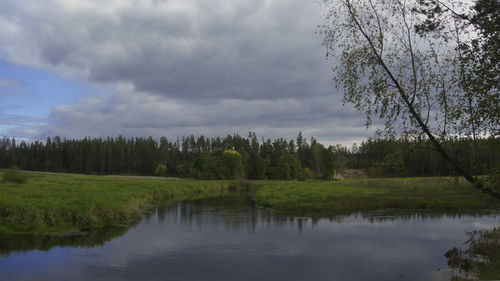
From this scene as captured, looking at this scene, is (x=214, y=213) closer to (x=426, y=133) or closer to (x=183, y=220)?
(x=183, y=220)

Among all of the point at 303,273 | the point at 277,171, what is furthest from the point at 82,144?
the point at 303,273

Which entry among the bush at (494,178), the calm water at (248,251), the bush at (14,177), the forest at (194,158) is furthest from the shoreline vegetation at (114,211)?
the forest at (194,158)

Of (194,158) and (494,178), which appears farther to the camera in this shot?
(194,158)

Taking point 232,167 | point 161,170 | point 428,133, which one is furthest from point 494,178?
point 161,170

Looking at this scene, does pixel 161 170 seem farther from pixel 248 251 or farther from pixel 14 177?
pixel 248 251

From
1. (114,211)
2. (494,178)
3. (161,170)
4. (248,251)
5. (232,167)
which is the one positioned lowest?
(248,251)

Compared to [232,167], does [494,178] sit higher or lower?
higher

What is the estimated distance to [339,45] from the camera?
1423 centimetres

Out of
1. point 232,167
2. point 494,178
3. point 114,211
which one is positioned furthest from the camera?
point 232,167

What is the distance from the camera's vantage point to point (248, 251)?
21.6 m

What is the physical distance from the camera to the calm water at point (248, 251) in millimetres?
17281

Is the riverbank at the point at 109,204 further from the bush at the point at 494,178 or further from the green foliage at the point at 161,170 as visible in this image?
the green foliage at the point at 161,170

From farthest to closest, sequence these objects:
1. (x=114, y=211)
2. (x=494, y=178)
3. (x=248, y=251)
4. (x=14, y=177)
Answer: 1. (x=14, y=177)
2. (x=114, y=211)
3. (x=248, y=251)
4. (x=494, y=178)

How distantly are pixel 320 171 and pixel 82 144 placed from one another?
109370 millimetres
